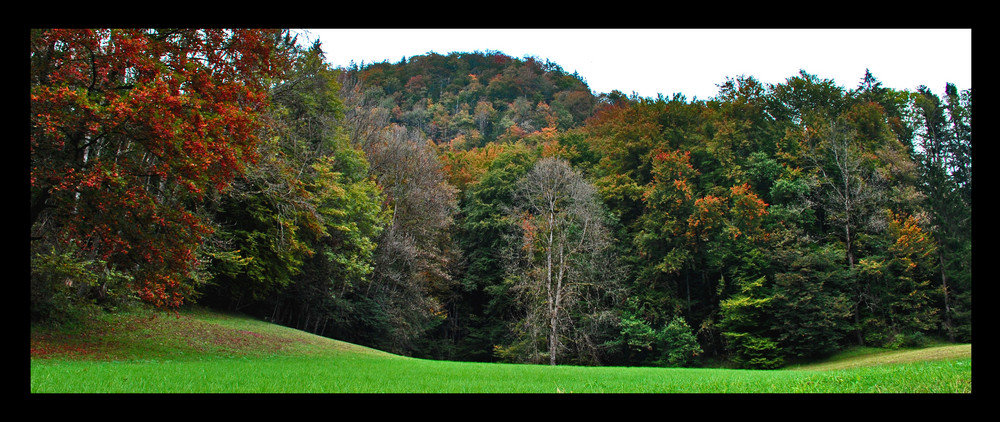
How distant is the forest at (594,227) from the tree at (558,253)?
0.19 metres

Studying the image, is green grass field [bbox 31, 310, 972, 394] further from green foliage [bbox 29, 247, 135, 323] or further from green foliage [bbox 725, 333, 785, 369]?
green foliage [bbox 725, 333, 785, 369]

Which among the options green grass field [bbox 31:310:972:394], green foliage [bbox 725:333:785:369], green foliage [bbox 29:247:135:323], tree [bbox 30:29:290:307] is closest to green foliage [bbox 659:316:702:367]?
green foliage [bbox 725:333:785:369]

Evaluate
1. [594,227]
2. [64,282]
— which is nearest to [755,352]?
[594,227]

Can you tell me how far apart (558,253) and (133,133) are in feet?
88.3

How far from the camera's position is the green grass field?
7691 mm

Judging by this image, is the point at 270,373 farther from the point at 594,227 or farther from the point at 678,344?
the point at 678,344

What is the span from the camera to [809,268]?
2980 cm

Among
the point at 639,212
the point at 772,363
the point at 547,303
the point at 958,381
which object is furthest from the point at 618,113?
the point at 958,381

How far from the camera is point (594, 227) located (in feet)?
111

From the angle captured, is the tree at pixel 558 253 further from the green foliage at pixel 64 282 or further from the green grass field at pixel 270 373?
the green foliage at pixel 64 282

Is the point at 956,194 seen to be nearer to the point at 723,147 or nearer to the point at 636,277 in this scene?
the point at 723,147
